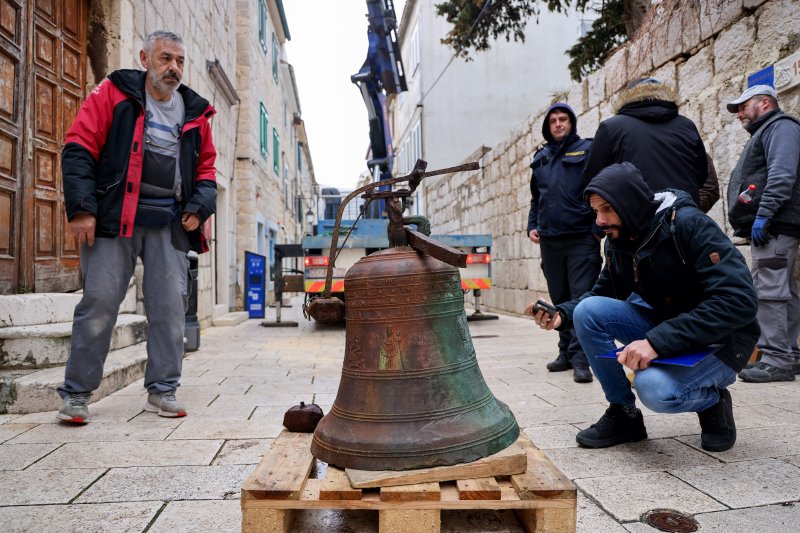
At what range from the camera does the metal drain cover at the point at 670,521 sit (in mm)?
1721

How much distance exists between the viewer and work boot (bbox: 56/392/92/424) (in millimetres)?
2941

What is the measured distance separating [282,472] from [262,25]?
14821 mm

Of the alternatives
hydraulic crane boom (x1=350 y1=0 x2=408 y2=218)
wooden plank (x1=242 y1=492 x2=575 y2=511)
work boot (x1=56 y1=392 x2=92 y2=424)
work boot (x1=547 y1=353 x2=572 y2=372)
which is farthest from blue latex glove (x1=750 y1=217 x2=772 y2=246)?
hydraulic crane boom (x1=350 y1=0 x2=408 y2=218)

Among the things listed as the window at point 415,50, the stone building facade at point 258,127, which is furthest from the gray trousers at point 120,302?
the window at point 415,50

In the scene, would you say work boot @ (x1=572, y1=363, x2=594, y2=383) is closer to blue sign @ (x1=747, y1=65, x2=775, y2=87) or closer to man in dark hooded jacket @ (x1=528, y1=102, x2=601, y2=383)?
man in dark hooded jacket @ (x1=528, y1=102, x2=601, y2=383)

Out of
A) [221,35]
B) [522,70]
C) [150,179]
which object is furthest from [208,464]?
[522,70]

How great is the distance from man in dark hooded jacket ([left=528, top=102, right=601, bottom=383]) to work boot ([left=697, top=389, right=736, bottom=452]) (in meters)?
1.56

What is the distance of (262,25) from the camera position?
1448cm

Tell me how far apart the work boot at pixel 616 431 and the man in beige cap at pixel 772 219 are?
170 cm

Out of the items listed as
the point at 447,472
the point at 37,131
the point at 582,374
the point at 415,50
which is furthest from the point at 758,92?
the point at 415,50

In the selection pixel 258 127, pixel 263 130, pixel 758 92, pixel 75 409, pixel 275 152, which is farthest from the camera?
pixel 275 152

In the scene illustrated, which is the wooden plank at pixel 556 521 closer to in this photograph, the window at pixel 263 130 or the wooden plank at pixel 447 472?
the wooden plank at pixel 447 472

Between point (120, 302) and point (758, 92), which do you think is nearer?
point (120, 302)

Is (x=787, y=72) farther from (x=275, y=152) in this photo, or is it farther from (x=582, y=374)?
(x=275, y=152)
